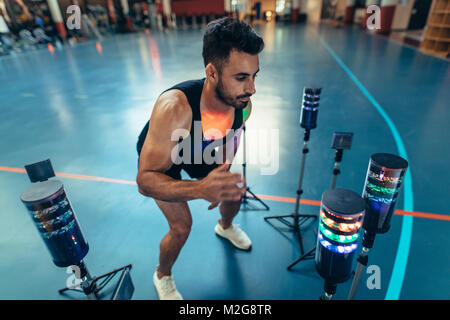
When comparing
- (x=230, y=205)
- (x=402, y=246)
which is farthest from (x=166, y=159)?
(x=402, y=246)

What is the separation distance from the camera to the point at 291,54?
1116 centimetres

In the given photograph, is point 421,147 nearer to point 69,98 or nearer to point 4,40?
point 69,98

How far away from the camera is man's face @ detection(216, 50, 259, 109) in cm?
141

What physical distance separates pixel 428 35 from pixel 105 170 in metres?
12.9

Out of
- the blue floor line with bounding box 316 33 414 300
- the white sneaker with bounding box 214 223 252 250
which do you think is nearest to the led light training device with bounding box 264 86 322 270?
the white sneaker with bounding box 214 223 252 250

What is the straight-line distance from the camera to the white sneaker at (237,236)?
96.2 inches

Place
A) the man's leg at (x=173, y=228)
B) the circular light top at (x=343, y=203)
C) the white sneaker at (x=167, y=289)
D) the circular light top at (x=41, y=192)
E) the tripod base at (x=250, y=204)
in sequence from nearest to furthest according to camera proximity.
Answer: the circular light top at (x=343, y=203) < the circular light top at (x=41, y=192) < the man's leg at (x=173, y=228) < the white sneaker at (x=167, y=289) < the tripod base at (x=250, y=204)

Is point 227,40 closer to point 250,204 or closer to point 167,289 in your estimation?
point 167,289

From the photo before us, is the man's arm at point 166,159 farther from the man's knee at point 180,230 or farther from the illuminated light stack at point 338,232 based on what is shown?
the man's knee at point 180,230

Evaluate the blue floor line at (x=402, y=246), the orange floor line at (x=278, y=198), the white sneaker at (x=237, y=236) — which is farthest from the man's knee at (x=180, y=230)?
the blue floor line at (x=402, y=246)

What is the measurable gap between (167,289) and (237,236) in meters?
0.79

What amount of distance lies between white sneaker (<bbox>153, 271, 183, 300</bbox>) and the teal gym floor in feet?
0.37

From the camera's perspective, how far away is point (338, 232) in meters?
1.06

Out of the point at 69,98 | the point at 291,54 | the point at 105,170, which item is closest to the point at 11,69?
the point at 69,98
